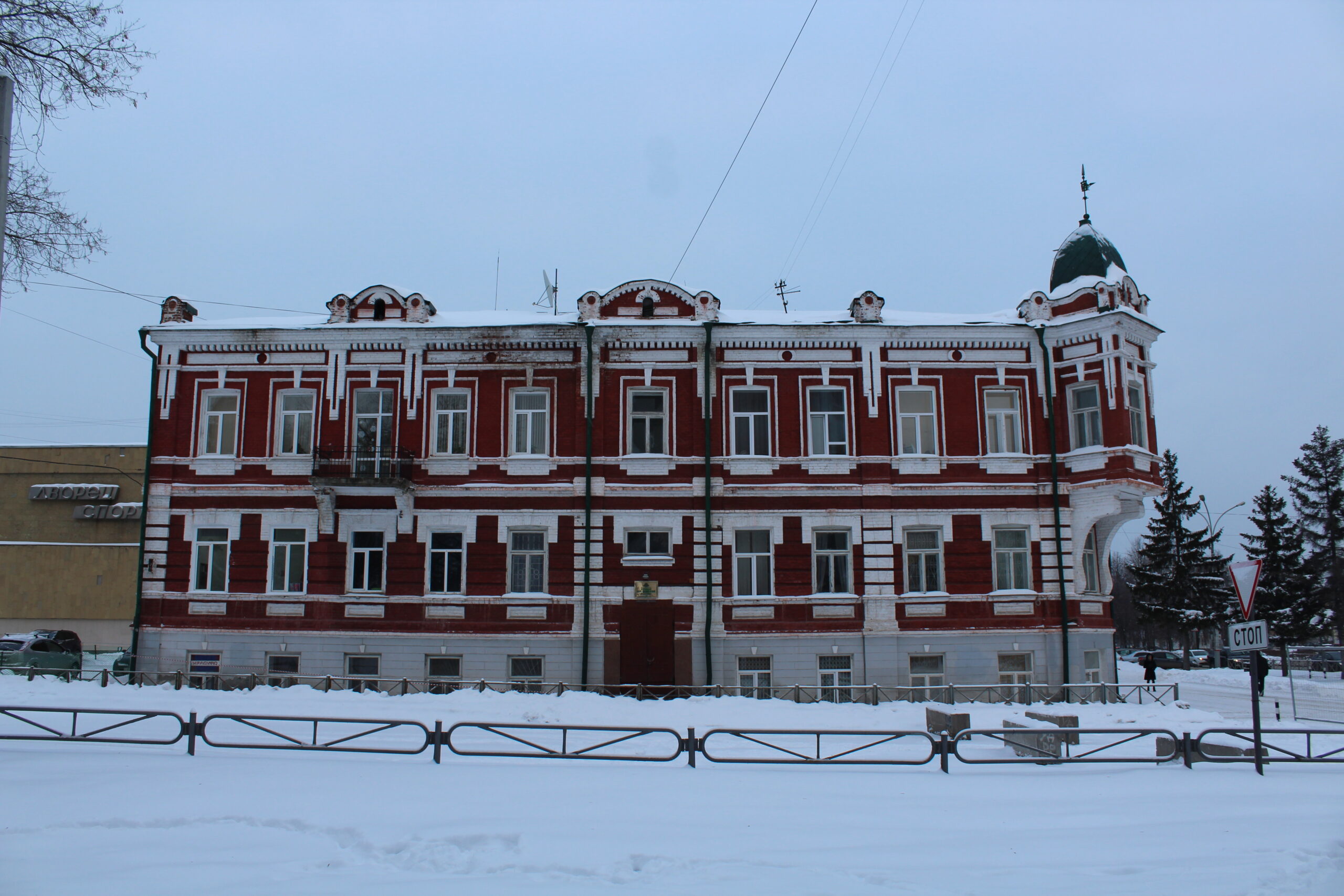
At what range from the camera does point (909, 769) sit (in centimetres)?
1261

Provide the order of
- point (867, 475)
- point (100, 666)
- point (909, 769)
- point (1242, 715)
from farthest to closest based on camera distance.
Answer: point (100, 666), point (867, 475), point (1242, 715), point (909, 769)

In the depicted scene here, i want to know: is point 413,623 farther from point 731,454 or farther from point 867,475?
point 867,475

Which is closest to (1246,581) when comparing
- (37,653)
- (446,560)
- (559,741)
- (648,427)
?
(559,741)

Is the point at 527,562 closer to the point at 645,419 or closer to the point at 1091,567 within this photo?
the point at 645,419

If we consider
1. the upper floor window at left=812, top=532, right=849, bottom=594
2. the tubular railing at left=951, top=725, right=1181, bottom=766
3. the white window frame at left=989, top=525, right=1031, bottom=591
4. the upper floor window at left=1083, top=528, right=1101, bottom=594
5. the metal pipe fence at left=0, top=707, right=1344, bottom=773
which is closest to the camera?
the metal pipe fence at left=0, top=707, right=1344, bottom=773

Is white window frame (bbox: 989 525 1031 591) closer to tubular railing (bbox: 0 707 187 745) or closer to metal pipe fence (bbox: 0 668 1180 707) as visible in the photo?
metal pipe fence (bbox: 0 668 1180 707)

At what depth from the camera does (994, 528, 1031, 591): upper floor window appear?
24.0m

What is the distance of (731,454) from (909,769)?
12379 mm

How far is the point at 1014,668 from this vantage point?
2356 centimetres

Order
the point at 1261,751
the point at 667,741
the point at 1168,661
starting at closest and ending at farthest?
the point at 1261,751 < the point at 667,741 < the point at 1168,661

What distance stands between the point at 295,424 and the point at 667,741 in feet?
48.2

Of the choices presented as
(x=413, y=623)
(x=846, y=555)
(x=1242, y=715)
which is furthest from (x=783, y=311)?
(x=1242, y=715)

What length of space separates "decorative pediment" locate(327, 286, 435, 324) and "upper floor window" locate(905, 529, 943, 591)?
14.5 metres

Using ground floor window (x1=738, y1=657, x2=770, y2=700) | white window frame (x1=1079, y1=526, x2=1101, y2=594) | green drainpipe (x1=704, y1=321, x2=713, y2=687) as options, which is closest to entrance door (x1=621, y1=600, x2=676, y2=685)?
green drainpipe (x1=704, y1=321, x2=713, y2=687)
